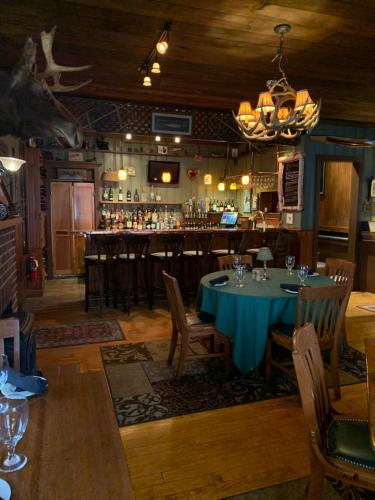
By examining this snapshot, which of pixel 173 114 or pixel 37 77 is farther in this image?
pixel 173 114

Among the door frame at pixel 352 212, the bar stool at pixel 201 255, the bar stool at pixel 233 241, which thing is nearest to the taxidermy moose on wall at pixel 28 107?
the bar stool at pixel 201 255

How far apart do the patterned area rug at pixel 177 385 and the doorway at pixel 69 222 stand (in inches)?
183

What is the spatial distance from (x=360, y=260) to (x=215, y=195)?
4091 millimetres

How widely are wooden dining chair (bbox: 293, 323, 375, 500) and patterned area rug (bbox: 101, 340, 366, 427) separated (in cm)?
124

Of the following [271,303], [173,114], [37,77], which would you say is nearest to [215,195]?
[173,114]

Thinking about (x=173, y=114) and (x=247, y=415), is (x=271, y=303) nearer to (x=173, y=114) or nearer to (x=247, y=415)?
(x=247, y=415)

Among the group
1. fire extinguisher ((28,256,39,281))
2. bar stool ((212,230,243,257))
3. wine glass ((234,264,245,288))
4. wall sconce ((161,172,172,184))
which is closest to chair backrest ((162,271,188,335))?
wine glass ((234,264,245,288))

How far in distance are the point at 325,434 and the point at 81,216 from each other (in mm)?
7332

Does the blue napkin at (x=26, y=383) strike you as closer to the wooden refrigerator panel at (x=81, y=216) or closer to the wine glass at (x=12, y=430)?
the wine glass at (x=12, y=430)

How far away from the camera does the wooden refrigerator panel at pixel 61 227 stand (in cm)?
805

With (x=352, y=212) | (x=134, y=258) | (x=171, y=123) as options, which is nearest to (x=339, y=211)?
(x=352, y=212)

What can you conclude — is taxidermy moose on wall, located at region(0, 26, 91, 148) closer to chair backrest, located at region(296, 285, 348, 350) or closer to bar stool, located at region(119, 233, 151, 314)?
chair backrest, located at region(296, 285, 348, 350)

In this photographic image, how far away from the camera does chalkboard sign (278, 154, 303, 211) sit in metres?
6.64

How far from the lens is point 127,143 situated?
8.91 m
